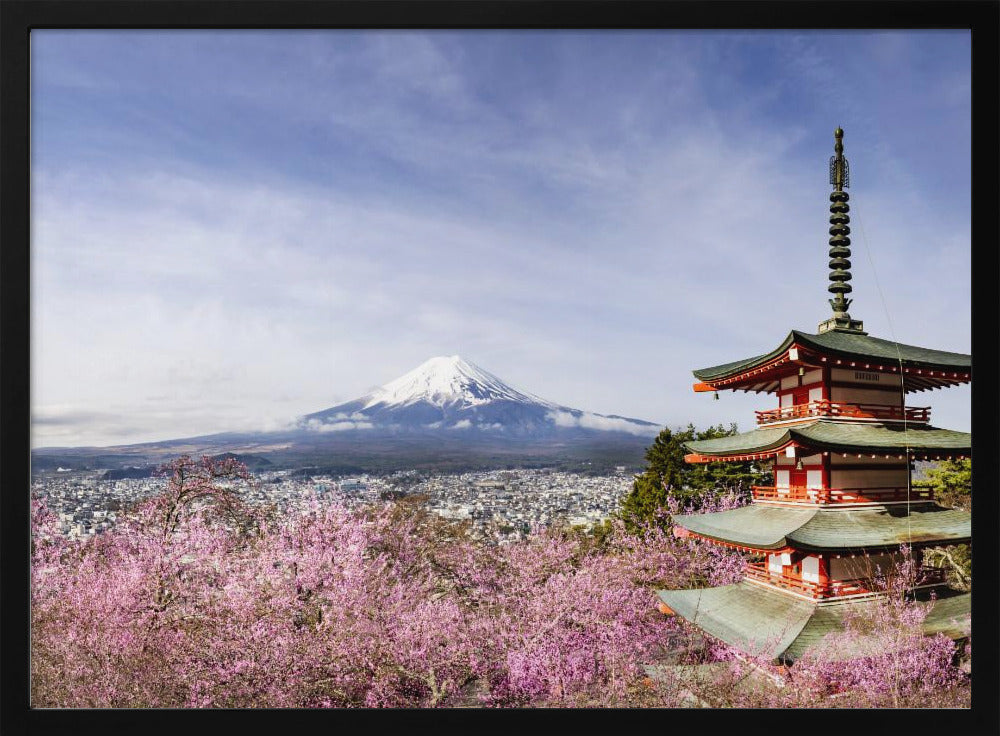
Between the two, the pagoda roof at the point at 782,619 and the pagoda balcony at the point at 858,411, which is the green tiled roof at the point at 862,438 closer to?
the pagoda balcony at the point at 858,411

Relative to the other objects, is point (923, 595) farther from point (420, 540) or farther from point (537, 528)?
point (420, 540)

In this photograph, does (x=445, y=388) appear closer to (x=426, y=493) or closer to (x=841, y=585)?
(x=426, y=493)

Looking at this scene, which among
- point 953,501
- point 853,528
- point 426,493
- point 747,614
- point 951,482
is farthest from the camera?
point 951,482

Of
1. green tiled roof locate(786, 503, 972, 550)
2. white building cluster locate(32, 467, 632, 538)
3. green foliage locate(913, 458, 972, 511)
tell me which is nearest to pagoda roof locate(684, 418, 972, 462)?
green tiled roof locate(786, 503, 972, 550)

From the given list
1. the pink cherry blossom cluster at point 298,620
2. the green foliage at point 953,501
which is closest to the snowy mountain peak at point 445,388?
the pink cherry blossom cluster at point 298,620

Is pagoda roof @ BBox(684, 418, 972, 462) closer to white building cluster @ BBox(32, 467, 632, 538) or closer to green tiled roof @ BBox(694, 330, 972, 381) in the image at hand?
green tiled roof @ BBox(694, 330, 972, 381)

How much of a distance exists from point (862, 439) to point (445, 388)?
2857 mm

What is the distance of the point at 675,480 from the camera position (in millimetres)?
6895

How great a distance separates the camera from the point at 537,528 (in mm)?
4809

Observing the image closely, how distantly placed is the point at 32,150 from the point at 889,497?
174 inches

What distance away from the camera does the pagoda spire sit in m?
3.07

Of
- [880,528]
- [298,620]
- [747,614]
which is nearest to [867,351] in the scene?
[880,528]

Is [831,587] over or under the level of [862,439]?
under
